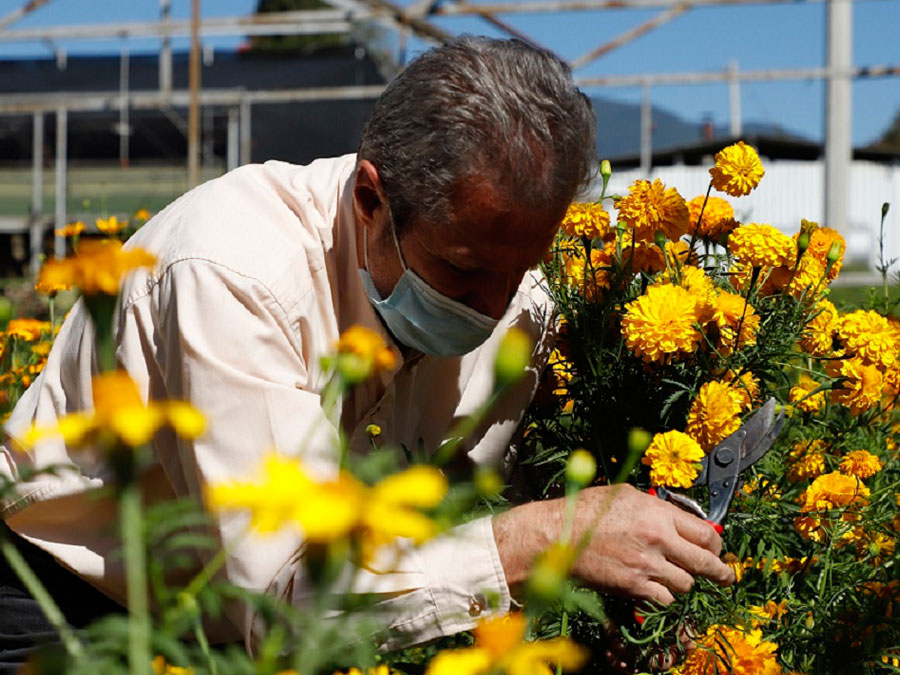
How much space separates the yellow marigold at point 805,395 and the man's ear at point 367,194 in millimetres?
728

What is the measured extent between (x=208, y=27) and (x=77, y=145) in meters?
2.02

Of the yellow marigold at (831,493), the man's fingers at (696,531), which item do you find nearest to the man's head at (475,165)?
the man's fingers at (696,531)

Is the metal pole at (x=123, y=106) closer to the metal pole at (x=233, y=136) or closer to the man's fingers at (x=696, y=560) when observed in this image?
the metal pole at (x=233, y=136)

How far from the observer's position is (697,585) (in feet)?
4.92

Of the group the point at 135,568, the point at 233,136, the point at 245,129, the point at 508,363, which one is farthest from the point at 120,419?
the point at 233,136

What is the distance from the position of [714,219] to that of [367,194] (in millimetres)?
575

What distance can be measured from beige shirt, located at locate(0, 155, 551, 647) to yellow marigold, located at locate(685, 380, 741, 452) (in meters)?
0.35

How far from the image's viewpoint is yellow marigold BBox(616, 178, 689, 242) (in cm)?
163

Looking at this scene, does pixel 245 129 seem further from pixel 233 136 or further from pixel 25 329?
pixel 25 329

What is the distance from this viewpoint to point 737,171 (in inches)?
65.4

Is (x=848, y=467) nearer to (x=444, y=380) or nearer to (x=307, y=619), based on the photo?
(x=444, y=380)

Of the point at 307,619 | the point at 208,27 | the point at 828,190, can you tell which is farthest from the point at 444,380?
the point at 208,27

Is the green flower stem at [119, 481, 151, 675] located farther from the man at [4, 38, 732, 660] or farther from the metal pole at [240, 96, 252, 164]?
the metal pole at [240, 96, 252, 164]

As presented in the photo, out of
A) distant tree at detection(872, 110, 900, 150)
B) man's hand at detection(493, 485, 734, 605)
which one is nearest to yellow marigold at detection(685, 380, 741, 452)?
man's hand at detection(493, 485, 734, 605)
